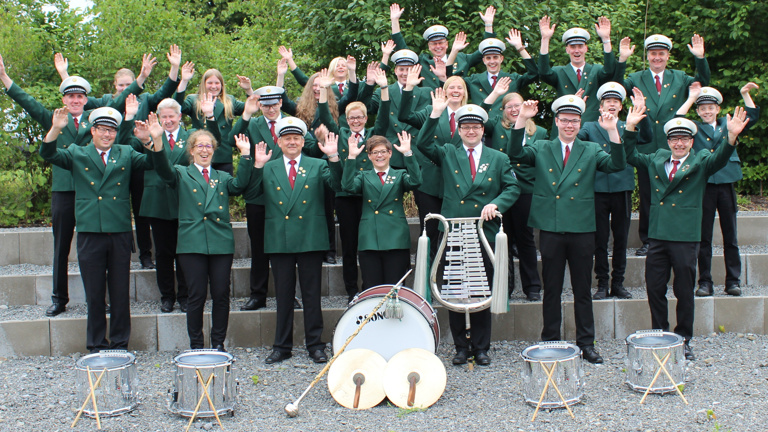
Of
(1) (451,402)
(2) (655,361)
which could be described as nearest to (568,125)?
(2) (655,361)

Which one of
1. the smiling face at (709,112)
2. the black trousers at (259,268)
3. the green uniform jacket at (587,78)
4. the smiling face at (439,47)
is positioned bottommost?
the black trousers at (259,268)

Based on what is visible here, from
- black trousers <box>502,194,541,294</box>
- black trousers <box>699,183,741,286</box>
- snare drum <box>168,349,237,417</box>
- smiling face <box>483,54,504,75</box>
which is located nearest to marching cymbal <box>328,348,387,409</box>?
snare drum <box>168,349,237,417</box>

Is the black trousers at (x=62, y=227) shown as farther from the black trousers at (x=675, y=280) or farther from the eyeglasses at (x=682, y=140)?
the eyeglasses at (x=682, y=140)

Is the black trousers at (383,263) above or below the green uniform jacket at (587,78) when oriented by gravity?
below

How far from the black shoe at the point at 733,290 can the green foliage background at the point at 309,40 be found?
4482 millimetres

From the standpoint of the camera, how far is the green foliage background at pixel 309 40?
36.6 feet

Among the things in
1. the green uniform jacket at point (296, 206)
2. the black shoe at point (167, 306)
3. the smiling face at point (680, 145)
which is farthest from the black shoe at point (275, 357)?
the smiling face at point (680, 145)

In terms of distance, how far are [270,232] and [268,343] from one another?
49.1 inches

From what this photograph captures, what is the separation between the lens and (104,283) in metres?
7.27

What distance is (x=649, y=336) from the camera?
646 cm

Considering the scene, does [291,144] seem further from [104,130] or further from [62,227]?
[62,227]

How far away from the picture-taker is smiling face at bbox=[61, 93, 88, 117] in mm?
7941

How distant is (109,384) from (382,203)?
2.71 metres


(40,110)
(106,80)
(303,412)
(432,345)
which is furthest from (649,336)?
(106,80)
